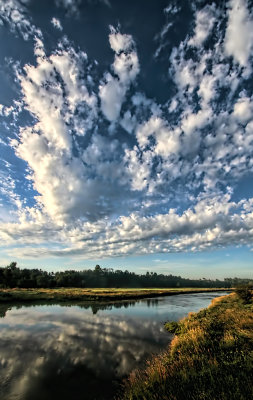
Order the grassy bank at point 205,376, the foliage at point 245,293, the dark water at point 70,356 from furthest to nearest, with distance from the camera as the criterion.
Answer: the foliage at point 245,293 → the dark water at point 70,356 → the grassy bank at point 205,376

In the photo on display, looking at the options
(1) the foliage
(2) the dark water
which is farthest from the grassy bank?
(1) the foliage

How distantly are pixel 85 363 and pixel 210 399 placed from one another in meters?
10.3

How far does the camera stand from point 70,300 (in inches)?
2074

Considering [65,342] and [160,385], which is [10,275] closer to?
[65,342]

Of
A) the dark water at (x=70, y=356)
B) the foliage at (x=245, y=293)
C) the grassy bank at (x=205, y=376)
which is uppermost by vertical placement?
the foliage at (x=245, y=293)

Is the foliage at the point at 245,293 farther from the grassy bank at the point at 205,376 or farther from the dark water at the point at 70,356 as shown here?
the grassy bank at the point at 205,376

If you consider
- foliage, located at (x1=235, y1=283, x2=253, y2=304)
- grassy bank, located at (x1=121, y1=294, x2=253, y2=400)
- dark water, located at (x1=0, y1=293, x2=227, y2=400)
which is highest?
foliage, located at (x1=235, y1=283, x2=253, y2=304)

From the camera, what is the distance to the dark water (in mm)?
10875

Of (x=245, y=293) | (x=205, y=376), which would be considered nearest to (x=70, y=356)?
(x=205, y=376)

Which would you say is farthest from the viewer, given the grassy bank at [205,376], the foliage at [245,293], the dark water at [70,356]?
the foliage at [245,293]

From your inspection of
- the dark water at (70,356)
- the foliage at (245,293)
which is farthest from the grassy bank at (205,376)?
the foliage at (245,293)

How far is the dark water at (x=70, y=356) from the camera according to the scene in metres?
10.9

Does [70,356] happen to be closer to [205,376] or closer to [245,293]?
[205,376]

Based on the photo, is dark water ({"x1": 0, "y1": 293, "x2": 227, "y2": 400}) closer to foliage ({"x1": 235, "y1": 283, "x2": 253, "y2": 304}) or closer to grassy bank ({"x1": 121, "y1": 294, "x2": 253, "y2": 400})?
grassy bank ({"x1": 121, "y1": 294, "x2": 253, "y2": 400})
